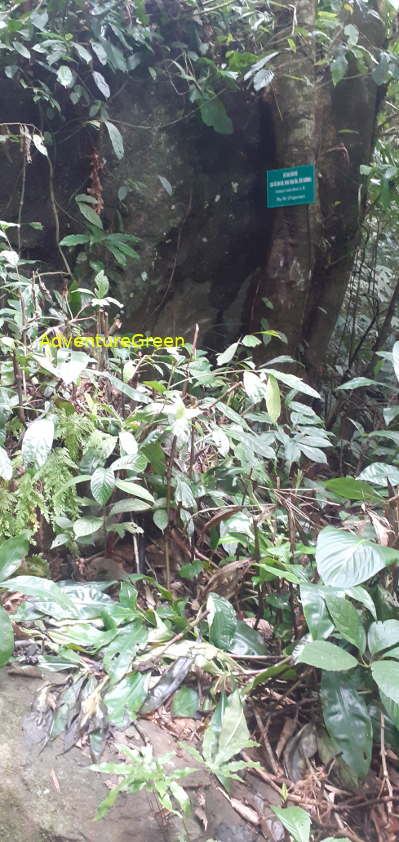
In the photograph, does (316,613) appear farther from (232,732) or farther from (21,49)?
(21,49)

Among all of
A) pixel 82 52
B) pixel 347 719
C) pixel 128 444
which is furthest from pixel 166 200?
pixel 347 719

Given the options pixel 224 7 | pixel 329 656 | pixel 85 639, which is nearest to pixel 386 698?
pixel 329 656

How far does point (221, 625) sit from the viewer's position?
50.1 inches

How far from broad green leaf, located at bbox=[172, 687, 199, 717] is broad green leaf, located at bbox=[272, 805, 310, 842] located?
23cm

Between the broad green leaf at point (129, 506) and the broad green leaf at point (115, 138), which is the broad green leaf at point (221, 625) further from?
the broad green leaf at point (115, 138)

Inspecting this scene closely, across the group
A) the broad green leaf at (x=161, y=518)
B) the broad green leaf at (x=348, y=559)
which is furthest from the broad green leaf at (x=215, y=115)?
the broad green leaf at (x=348, y=559)

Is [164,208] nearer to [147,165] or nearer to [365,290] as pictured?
[147,165]

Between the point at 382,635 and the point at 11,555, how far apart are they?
0.76 meters

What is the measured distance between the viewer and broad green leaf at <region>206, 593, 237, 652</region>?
1265 millimetres

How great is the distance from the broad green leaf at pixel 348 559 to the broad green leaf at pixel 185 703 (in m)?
0.39

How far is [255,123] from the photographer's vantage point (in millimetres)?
3094

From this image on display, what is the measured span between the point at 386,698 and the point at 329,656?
0.14 meters

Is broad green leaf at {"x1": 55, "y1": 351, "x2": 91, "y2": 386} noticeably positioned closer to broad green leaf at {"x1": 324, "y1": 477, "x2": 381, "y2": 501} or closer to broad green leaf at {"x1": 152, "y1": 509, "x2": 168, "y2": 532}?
broad green leaf at {"x1": 152, "y1": 509, "x2": 168, "y2": 532}

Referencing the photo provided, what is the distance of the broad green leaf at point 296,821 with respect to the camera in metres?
0.96
